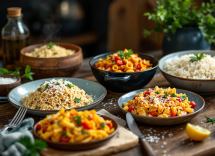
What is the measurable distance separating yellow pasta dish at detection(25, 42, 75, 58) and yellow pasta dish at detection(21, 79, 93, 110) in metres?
0.64

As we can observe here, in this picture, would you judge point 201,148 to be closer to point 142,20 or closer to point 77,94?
point 77,94

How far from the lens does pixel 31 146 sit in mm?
1326

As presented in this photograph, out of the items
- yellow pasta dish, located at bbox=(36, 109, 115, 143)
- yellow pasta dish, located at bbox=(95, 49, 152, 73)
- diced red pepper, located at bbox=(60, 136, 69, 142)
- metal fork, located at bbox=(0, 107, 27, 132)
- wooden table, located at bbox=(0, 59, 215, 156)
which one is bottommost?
wooden table, located at bbox=(0, 59, 215, 156)

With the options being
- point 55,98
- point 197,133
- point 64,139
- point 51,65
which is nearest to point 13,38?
point 51,65

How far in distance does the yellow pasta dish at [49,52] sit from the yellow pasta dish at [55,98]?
643 mm

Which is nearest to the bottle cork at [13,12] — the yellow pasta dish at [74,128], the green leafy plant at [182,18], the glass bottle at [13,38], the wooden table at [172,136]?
the glass bottle at [13,38]

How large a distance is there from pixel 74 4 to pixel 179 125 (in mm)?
4476

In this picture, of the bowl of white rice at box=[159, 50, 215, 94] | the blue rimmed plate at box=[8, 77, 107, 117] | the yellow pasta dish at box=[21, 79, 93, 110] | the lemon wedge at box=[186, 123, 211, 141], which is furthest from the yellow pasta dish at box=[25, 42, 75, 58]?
the lemon wedge at box=[186, 123, 211, 141]

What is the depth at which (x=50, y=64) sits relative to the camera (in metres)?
2.42

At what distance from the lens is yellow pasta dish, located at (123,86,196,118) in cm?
170

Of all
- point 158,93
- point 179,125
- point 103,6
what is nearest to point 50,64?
point 158,93

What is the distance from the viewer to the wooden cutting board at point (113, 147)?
1356mm

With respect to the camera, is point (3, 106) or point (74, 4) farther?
point (74, 4)

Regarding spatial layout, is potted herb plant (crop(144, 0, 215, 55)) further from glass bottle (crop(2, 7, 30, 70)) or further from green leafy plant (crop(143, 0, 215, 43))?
glass bottle (crop(2, 7, 30, 70))
